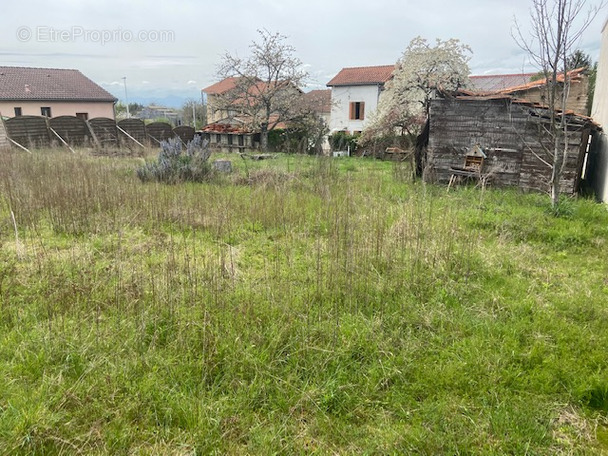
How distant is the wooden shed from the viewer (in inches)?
315

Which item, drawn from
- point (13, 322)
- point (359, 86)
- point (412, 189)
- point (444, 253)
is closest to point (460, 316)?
point (444, 253)

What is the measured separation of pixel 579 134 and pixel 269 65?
56.5 feet

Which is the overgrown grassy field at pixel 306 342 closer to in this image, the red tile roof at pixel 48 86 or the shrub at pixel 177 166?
the shrub at pixel 177 166

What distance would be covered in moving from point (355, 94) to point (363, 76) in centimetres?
143

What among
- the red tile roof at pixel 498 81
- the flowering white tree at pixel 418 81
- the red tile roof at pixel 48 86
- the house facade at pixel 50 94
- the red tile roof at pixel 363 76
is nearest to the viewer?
the flowering white tree at pixel 418 81

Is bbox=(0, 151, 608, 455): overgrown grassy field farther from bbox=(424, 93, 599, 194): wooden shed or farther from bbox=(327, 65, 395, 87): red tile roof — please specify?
bbox=(327, 65, 395, 87): red tile roof

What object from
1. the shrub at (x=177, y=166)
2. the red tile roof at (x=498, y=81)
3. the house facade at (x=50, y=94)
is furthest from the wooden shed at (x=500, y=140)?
the house facade at (x=50, y=94)

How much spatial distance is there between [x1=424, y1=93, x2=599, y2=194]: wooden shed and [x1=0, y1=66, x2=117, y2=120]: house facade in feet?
101

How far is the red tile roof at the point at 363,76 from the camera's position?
1184 inches

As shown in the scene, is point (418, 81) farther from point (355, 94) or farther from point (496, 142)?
point (355, 94)

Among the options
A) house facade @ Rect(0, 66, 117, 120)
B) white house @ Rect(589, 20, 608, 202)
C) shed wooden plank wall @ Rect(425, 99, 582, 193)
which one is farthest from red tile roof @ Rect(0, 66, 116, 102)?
white house @ Rect(589, 20, 608, 202)

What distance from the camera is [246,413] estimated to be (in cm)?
230

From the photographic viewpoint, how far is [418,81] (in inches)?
642

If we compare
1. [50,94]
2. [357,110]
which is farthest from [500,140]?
[50,94]
